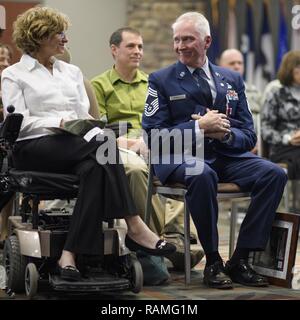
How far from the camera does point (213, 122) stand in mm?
4082

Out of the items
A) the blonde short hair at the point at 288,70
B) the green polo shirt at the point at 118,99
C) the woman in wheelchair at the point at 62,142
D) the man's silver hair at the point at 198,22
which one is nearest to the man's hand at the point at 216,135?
the man's silver hair at the point at 198,22

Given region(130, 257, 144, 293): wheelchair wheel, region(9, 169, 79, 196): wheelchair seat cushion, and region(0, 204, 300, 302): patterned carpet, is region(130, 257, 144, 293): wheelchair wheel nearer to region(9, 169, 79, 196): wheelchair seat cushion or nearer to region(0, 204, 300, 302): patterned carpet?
region(0, 204, 300, 302): patterned carpet

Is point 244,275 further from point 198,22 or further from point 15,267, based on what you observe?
point 198,22

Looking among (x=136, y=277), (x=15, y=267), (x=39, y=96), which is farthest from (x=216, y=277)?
(x=39, y=96)

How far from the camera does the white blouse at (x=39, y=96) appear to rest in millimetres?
3824

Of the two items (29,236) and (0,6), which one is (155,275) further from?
(0,6)

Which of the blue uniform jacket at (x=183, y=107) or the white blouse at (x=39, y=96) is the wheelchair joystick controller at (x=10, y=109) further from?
the blue uniform jacket at (x=183, y=107)

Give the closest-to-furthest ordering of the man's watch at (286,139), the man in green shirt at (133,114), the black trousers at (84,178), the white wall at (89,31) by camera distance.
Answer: the black trousers at (84,178)
the man in green shirt at (133,114)
the man's watch at (286,139)
the white wall at (89,31)

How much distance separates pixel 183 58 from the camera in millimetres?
4285

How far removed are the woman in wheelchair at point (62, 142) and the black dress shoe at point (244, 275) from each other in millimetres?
483

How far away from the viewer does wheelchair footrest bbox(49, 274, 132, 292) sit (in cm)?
355
